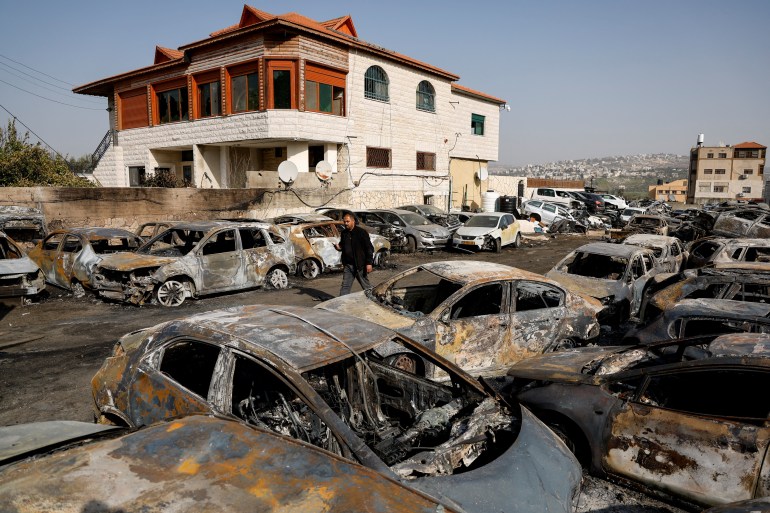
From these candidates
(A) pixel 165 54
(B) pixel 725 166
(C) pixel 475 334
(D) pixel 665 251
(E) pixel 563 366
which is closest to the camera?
(E) pixel 563 366

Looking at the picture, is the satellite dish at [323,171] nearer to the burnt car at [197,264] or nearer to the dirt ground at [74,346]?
the dirt ground at [74,346]

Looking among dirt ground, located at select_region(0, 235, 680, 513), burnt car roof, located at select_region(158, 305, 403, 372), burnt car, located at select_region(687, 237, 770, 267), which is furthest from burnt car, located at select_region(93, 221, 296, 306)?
burnt car, located at select_region(687, 237, 770, 267)

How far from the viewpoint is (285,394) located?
375 centimetres

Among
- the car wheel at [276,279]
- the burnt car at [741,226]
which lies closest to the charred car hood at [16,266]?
the car wheel at [276,279]

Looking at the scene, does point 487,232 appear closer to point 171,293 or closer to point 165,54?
point 171,293

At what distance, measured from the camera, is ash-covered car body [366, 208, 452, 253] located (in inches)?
742

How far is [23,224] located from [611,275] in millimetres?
15021

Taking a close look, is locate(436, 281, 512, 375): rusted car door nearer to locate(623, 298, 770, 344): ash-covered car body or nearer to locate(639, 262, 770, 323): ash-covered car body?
locate(623, 298, 770, 344): ash-covered car body

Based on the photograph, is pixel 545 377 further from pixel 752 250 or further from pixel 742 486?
pixel 752 250

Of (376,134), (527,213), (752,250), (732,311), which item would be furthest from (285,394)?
(527,213)

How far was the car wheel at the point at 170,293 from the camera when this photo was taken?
398 inches

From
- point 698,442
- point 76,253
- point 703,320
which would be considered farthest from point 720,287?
point 76,253

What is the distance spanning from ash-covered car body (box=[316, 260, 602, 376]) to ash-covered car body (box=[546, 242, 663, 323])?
182cm

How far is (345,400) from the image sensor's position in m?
3.96
